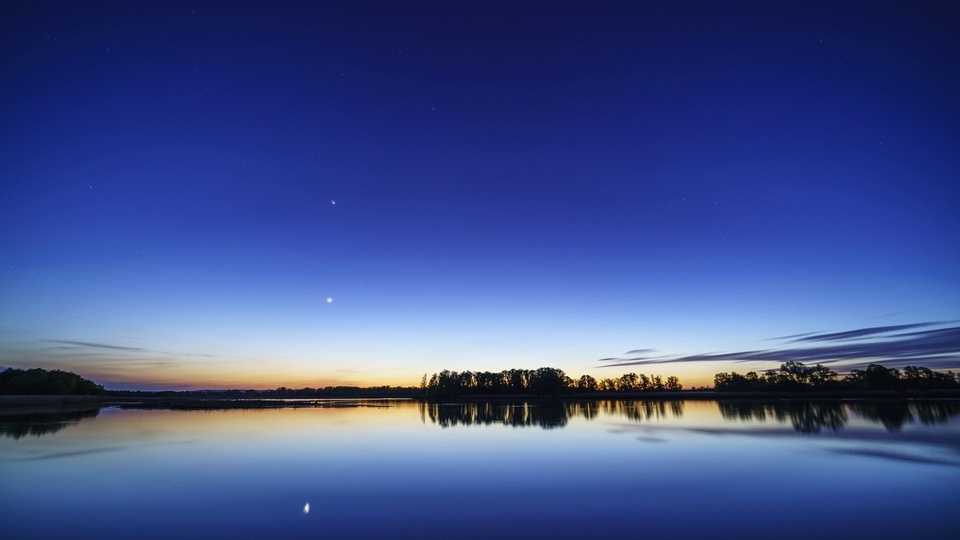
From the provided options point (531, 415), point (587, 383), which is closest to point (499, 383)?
point (587, 383)

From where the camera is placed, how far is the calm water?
37.5 feet

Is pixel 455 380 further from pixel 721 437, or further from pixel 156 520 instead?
pixel 156 520

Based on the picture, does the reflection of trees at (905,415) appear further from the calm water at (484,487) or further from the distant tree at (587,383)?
the distant tree at (587,383)

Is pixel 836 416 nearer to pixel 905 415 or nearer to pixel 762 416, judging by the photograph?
pixel 905 415

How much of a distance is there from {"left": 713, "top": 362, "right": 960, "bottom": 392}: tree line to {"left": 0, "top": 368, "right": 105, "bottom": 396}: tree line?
575ft

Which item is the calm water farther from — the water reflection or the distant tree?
the distant tree

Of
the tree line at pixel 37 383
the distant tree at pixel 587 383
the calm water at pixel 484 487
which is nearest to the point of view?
the calm water at pixel 484 487

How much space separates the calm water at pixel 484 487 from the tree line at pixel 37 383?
7050 centimetres

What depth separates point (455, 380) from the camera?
492 feet

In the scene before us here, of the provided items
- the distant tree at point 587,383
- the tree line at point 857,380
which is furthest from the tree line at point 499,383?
the tree line at point 857,380

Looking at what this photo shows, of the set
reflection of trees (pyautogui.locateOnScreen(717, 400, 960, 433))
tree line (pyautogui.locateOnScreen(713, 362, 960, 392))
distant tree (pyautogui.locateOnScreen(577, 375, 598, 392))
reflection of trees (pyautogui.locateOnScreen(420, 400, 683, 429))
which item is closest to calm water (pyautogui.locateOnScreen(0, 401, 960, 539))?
reflection of trees (pyautogui.locateOnScreen(717, 400, 960, 433))

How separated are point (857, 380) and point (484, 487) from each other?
15409cm

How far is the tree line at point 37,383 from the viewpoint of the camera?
78.1 m

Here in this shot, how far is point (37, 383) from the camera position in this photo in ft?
259
